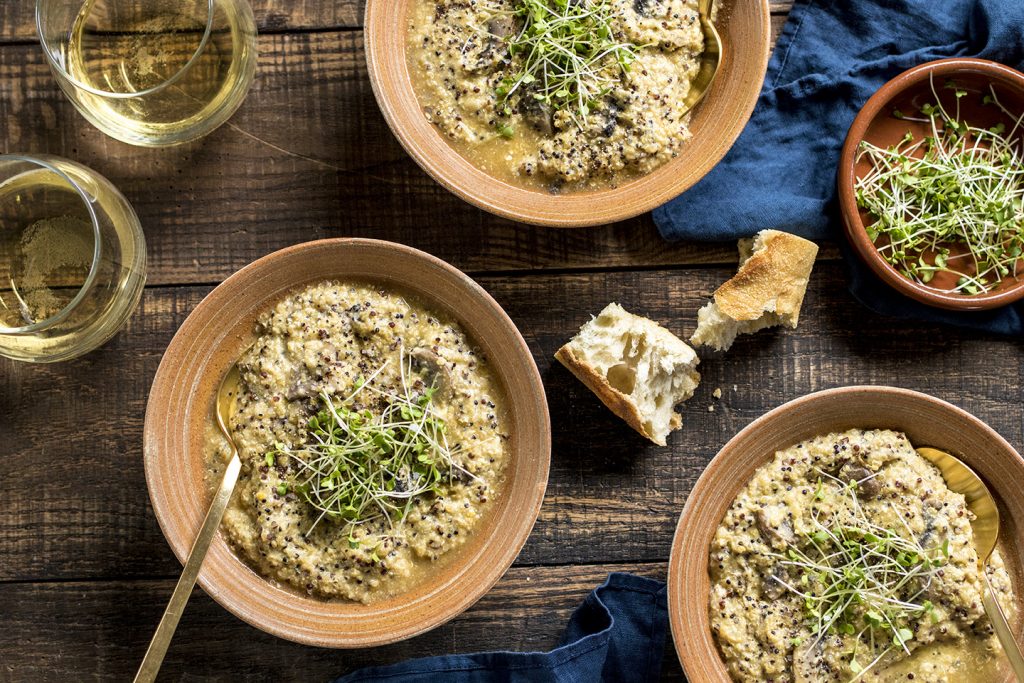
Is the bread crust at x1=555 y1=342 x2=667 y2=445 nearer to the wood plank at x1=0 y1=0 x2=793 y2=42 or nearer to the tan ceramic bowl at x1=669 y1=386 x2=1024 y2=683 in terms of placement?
the tan ceramic bowl at x1=669 y1=386 x2=1024 y2=683

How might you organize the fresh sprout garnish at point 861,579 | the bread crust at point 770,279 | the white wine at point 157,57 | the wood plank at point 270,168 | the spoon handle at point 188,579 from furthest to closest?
the wood plank at point 270,168, the bread crust at point 770,279, the white wine at point 157,57, the fresh sprout garnish at point 861,579, the spoon handle at point 188,579

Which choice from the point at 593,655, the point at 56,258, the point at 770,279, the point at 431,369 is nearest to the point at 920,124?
the point at 770,279

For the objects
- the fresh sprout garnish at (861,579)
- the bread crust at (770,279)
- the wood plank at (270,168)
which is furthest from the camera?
the wood plank at (270,168)

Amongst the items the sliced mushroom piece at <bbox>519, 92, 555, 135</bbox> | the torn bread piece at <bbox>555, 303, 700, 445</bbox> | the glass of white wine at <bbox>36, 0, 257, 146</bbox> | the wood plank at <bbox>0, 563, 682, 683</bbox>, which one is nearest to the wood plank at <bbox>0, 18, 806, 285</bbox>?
the glass of white wine at <bbox>36, 0, 257, 146</bbox>

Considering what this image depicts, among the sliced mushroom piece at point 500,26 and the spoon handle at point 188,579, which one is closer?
the spoon handle at point 188,579

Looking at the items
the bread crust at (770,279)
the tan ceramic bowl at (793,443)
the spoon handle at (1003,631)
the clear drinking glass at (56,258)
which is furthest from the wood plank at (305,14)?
the spoon handle at (1003,631)

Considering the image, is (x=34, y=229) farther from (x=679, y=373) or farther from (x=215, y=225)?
(x=679, y=373)

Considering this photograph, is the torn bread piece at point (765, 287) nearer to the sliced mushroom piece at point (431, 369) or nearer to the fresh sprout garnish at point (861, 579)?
the fresh sprout garnish at point (861, 579)
